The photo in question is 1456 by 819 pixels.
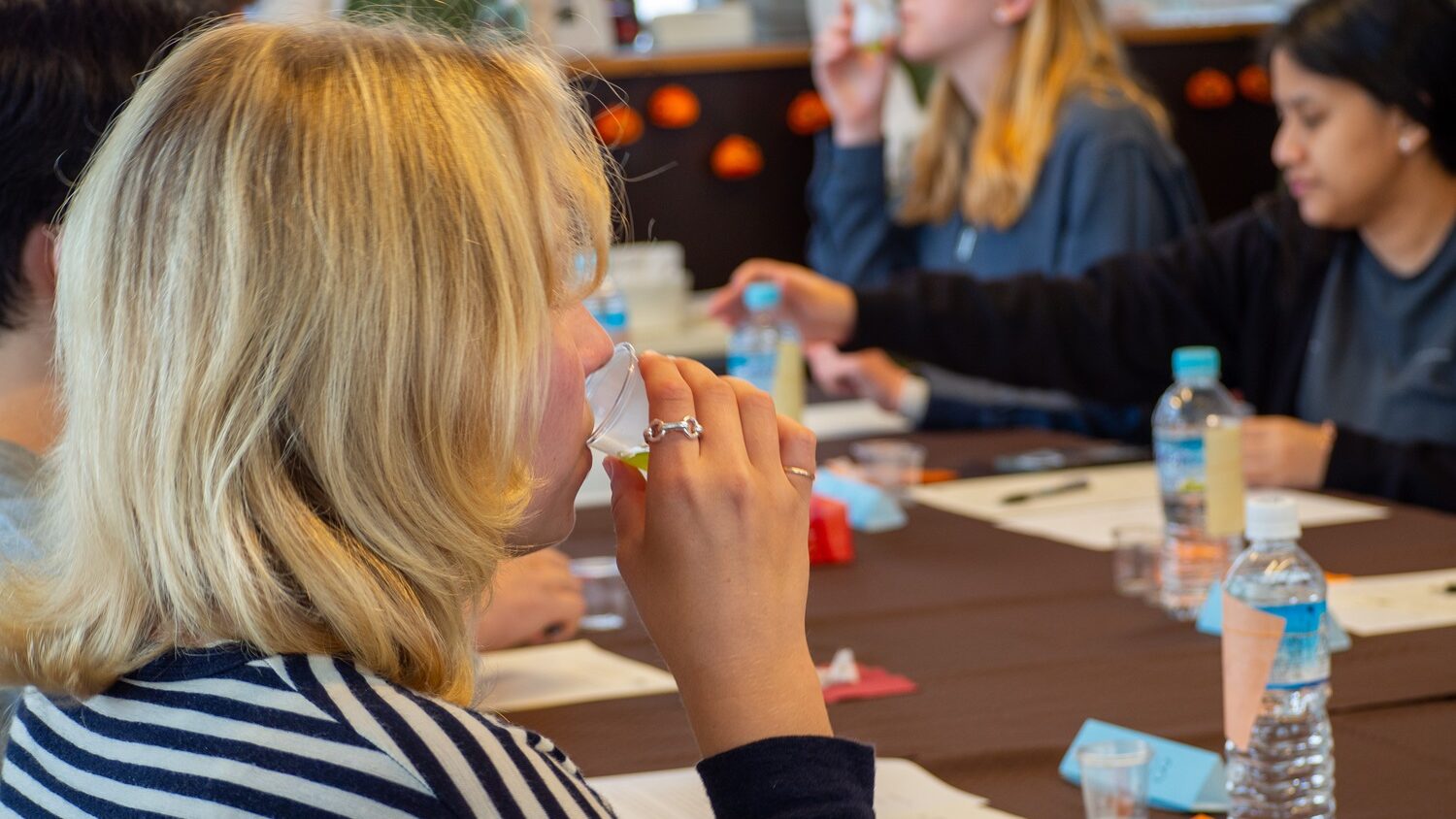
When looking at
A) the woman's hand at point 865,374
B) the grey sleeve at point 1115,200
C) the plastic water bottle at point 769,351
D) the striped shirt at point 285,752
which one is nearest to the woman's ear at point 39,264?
the striped shirt at point 285,752

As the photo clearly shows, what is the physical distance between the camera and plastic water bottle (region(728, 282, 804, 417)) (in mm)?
2082

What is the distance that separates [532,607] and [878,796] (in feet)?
1.66

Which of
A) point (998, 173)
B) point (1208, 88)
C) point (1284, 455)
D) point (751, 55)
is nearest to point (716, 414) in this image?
point (1284, 455)

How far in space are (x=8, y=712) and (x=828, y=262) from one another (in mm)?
2774

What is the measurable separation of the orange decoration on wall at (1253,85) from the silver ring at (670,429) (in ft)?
13.3

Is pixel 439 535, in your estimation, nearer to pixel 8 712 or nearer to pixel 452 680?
pixel 452 680

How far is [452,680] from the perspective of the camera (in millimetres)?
779

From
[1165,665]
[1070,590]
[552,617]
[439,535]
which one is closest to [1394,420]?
[1070,590]

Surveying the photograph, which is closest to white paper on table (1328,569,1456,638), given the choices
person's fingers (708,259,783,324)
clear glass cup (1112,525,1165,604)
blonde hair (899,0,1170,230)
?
clear glass cup (1112,525,1165,604)

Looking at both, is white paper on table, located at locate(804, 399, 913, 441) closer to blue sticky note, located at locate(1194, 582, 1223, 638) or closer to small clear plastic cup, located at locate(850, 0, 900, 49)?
small clear plastic cup, located at locate(850, 0, 900, 49)

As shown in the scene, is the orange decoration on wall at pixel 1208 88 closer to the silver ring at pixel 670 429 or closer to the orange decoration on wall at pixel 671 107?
the orange decoration on wall at pixel 671 107

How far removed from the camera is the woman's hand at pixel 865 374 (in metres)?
2.82

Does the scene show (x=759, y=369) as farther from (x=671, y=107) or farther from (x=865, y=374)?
(x=671, y=107)

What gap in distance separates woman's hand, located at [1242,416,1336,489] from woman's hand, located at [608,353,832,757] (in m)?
1.23
